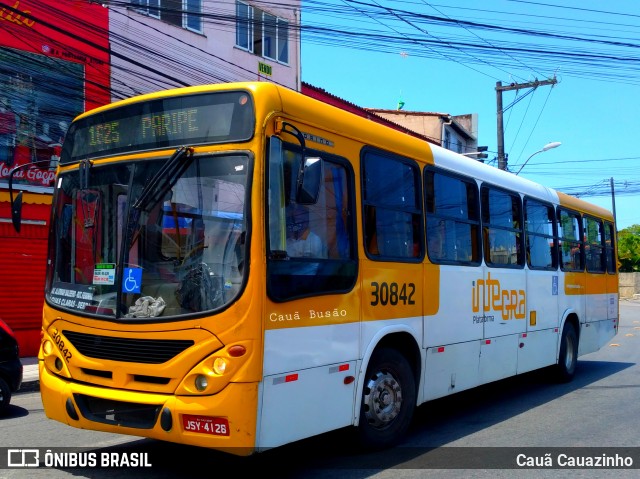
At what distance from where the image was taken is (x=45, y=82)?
13719 millimetres

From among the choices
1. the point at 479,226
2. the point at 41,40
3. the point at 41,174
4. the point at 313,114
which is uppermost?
the point at 41,40

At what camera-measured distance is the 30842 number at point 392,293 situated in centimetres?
604

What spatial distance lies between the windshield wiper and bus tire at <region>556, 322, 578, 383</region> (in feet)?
25.1

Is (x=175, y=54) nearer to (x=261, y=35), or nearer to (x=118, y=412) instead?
(x=261, y=35)

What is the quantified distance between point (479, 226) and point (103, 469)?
497cm

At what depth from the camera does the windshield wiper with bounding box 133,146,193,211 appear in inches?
197

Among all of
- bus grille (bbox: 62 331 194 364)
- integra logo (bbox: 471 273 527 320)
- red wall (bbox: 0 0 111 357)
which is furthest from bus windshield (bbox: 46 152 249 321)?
red wall (bbox: 0 0 111 357)

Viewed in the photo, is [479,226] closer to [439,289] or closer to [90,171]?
[439,289]

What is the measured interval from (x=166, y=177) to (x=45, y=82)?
1015 cm

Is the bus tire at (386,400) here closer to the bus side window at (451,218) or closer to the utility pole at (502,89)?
the bus side window at (451,218)

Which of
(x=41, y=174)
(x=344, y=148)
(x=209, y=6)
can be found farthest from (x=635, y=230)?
(x=344, y=148)

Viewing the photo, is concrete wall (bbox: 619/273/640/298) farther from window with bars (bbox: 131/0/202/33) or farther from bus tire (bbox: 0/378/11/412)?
bus tire (bbox: 0/378/11/412)

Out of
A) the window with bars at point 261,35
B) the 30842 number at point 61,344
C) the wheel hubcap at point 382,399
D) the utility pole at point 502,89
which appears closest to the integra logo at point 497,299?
the wheel hubcap at point 382,399

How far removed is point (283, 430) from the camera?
15.9 feet
